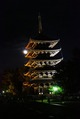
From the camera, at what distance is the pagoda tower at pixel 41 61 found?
242ft

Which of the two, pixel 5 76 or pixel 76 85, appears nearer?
pixel 76 85

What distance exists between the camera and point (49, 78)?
242 ft

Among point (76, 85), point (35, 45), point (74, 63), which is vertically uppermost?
point (35, 45)

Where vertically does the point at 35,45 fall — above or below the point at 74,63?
above

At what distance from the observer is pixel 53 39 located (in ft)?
251

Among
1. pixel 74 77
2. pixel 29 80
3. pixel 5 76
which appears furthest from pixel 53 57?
pixel 74 77

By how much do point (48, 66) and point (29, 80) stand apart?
6455mm

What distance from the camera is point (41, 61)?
76.4 m

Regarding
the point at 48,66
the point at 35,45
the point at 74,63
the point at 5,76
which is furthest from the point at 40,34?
the point at 74,63

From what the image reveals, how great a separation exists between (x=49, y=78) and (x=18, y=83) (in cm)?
874

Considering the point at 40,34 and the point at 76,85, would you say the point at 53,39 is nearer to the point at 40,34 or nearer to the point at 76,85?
the point at 40,34

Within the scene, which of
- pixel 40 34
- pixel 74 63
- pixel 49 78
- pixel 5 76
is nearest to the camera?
pixel 74 63

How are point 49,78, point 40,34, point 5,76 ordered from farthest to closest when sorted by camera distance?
point 5,76 → point 40,34 → point 49,78

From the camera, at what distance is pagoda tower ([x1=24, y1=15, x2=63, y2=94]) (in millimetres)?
73875
